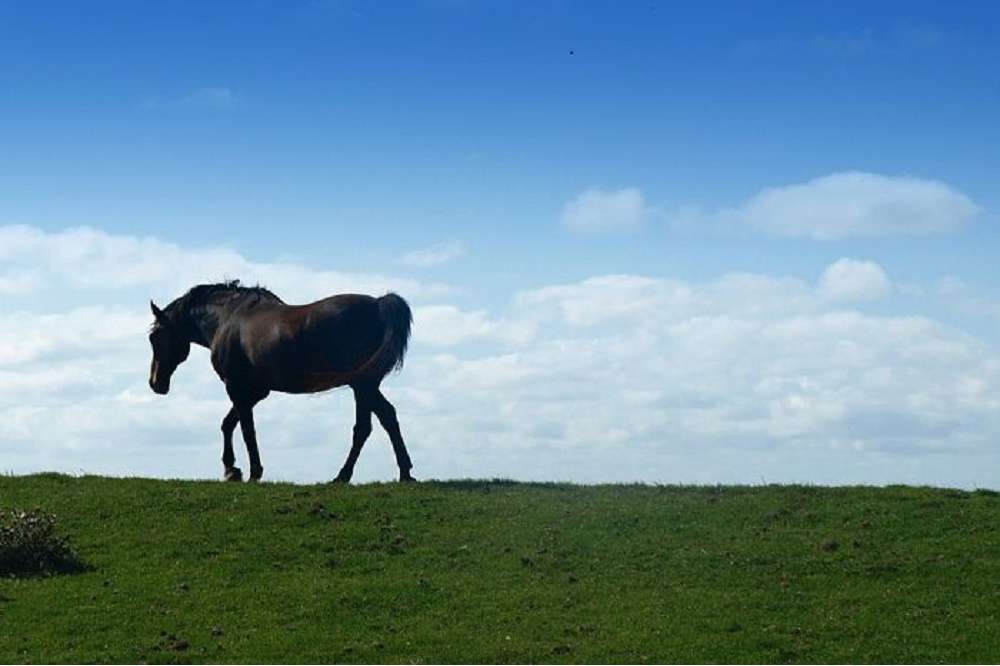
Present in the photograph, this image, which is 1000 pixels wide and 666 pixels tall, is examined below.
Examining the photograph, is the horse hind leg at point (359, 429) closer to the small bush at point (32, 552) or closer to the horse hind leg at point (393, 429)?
the horse hind leg at point (393, 429)

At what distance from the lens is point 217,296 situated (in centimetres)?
3378

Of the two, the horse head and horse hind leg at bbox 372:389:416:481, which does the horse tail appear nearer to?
horse hind leg at bbox 372:389:416:481

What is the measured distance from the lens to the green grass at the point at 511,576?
2042 cm

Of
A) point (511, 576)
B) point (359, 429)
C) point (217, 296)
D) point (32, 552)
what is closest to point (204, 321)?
point (217, 296)

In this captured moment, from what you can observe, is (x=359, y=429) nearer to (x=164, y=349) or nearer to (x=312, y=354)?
(x=312, y=354)

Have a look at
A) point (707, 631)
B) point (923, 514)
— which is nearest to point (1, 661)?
point (707, 631)

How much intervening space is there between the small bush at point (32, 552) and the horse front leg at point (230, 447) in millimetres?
6994

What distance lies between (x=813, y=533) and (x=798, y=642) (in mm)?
5669

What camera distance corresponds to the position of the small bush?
82.6ft

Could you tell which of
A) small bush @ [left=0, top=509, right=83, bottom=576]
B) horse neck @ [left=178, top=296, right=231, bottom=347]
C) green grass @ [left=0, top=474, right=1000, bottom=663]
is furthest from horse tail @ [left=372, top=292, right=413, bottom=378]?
small bush @ [left=0, top=509, right=83, bottom=576]

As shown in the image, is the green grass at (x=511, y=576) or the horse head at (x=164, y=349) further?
the horse head at (x=164, y=349)

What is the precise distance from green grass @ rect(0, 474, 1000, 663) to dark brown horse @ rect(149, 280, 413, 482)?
6.73ft

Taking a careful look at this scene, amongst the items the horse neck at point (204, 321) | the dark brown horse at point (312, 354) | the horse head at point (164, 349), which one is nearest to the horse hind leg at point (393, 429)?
the dark brown horse at point (312, 354)

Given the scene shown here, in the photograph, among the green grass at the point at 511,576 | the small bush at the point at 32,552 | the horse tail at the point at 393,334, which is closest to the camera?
the green grass at the point at 511,576
